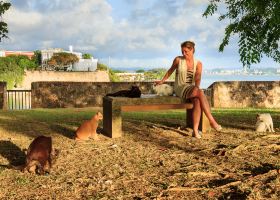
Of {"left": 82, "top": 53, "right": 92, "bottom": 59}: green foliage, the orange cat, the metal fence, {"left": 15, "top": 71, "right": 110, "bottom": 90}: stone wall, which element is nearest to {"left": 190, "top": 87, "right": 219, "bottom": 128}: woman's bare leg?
the orange cat

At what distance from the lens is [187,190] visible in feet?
16.5

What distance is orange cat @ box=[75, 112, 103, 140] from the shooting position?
843 cm

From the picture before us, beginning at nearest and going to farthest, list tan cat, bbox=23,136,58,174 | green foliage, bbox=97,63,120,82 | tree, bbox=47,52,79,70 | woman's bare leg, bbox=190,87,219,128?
tan cat, bbox=23,136,58,174
woman's bare leg, bbox=190,87,219,128
tree, bbox=47,52,79,70
green foliage, bbox=97,63,120,82

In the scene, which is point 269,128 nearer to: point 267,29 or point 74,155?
point 267,29

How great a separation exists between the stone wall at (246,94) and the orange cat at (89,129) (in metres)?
12.3

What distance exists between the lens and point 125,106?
8.81m

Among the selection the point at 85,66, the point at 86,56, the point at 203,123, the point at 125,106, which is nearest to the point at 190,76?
the point at 203,123

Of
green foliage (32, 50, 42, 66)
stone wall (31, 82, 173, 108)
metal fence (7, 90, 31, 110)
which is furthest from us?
green foliage (32, 50, 42, 66)

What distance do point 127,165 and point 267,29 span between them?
23.1 ft

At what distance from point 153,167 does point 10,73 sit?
125 ft

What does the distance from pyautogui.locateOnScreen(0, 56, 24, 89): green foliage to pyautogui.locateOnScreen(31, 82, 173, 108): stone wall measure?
23328 mm

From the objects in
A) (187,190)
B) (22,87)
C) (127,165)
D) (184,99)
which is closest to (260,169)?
(187,190)

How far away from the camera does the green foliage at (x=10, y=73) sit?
41188 mm

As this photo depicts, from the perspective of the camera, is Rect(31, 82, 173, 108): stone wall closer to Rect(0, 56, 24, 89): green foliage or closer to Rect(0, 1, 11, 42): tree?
Rect(0, 1, 11, 42): tree
